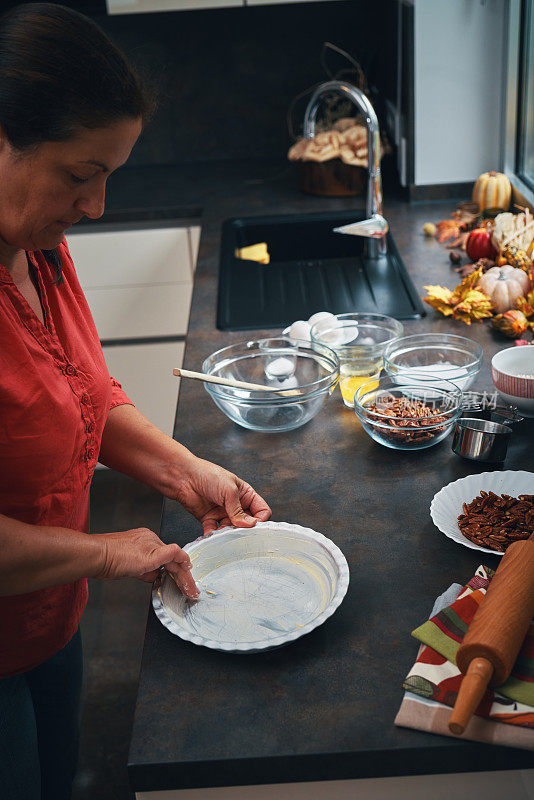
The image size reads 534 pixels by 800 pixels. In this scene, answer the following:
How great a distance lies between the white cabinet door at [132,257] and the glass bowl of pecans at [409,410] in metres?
1.48

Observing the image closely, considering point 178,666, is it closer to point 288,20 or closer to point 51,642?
point 51,642

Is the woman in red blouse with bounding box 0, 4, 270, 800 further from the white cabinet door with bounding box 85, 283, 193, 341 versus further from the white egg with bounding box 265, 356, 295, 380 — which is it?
the white cabinet door with bounding box 85, 283, 193, 341

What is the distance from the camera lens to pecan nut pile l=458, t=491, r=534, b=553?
102cm

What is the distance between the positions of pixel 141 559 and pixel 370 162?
60.2 inches

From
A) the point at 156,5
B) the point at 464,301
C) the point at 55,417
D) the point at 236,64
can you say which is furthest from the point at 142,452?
the point at 236,64

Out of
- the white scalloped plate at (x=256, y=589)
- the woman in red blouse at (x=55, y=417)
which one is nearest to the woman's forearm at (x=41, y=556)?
the woman in red blouse at (x=55, y=417)

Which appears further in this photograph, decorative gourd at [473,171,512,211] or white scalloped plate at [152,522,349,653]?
decorative gourd at [473,171,512,211]

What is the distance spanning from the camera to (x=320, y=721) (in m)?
0.81

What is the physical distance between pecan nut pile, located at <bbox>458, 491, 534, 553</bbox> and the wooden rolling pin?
5.8 inches

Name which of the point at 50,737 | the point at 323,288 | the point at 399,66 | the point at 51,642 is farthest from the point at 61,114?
the point at 399,66

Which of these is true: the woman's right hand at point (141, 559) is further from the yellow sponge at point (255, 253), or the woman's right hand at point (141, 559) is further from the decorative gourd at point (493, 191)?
the decorative gourd at point (493, 191)

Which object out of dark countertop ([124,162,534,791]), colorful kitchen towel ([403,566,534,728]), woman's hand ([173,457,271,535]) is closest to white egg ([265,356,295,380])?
dark countertop ([124,162,534,791])

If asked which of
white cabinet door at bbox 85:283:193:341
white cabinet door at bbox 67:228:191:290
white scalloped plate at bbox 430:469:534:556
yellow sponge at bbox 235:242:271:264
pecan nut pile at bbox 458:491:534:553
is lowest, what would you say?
white cabinet door at bbox 85:283:193:341

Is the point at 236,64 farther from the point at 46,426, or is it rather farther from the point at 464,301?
the point at 46,426
